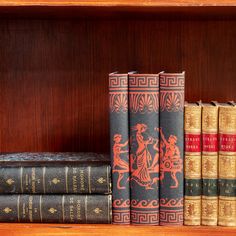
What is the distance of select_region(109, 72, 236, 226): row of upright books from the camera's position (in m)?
0.82

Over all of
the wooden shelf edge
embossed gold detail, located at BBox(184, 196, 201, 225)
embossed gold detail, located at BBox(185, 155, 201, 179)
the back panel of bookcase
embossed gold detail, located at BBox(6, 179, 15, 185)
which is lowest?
embossed gold detail, located at BBox(184, 196, 201, 225)

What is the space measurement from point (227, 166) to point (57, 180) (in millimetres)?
283

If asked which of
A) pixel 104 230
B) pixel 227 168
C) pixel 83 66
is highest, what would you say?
pixel 83 66

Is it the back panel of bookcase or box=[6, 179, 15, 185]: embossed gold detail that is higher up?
the back panel of bookcase

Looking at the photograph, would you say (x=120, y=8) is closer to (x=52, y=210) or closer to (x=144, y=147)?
(x=144, y=147)

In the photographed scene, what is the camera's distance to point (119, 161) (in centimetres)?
84

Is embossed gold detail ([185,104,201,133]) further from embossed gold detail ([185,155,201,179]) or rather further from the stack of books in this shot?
the stack of books

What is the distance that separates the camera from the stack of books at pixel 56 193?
2.76ft

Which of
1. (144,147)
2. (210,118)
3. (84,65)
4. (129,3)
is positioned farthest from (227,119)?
(84,65)

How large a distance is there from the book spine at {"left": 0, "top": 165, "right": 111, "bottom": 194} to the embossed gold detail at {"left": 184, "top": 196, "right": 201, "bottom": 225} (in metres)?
0.13

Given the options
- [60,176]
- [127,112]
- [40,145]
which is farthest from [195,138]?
[40,145]

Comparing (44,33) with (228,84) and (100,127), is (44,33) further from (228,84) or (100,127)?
(228,84)

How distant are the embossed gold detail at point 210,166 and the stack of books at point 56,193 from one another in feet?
0.53

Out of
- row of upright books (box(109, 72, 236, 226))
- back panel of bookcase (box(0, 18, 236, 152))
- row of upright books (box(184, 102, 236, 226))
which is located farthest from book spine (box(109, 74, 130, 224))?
back panel of bookcase (box(0, 18, 236, 152))
